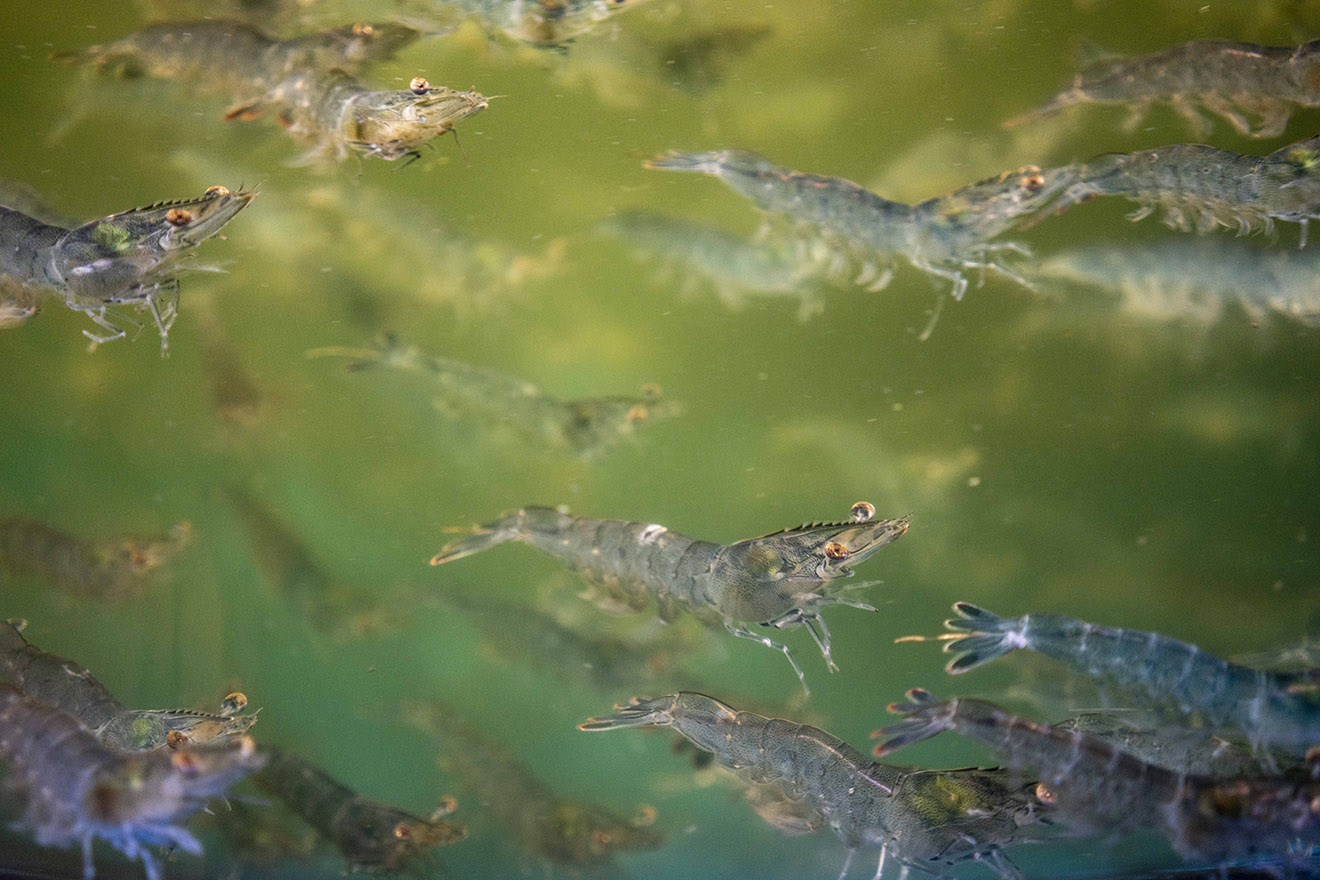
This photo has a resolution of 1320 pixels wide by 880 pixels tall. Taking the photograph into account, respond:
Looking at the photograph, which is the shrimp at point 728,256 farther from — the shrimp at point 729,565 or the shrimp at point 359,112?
the shrimp at point 729,565

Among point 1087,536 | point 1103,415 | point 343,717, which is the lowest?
point 343,717

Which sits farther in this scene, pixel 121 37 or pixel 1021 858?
pixel 121 37

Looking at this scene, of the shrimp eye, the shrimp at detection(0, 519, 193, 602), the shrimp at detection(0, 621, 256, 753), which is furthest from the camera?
the shrimp at detection(0, 519, 193, 602)

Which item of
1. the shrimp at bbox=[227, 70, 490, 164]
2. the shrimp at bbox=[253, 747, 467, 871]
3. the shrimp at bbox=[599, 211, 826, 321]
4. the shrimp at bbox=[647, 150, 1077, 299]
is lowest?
the shrimp at bbox=[253, 747, 467, 871]

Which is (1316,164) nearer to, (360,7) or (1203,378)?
(1203,378)

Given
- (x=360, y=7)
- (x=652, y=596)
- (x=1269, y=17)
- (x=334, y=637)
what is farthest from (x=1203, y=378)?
(x=334, y=637)

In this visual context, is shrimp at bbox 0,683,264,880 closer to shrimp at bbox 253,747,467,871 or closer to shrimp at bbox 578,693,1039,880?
shrimp at bbox 578,693,1039,880

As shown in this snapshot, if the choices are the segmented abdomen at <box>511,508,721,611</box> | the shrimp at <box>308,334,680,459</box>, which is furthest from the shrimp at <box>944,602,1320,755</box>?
the shrimp at <box>308,334,680,459</box>

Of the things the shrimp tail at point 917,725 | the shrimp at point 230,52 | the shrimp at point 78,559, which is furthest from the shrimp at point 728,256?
the shrimp at point 78,559
